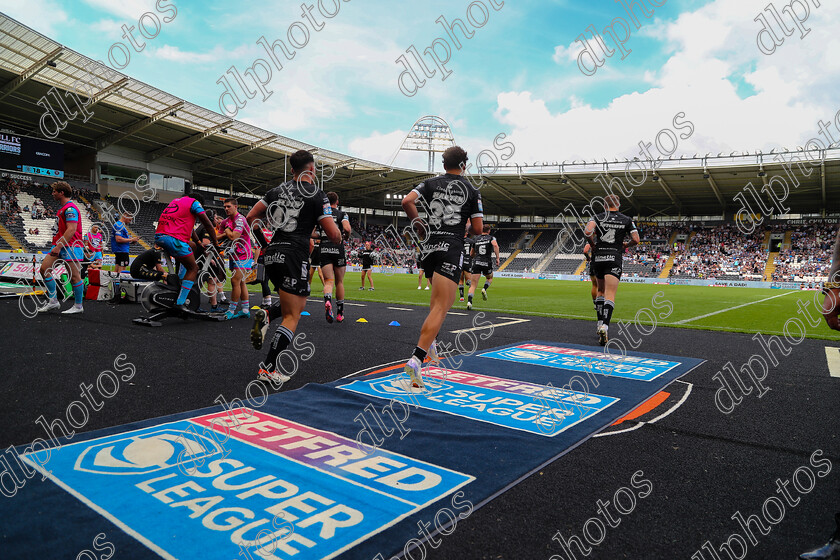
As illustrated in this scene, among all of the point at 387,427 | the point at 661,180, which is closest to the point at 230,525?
the point at 387,427

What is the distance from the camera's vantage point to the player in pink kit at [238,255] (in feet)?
26.3

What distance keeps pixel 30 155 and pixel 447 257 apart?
3363 centimetres

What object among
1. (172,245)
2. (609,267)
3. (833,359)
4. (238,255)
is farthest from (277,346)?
(833,359)

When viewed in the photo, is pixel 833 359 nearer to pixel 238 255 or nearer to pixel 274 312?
pixel 274 312

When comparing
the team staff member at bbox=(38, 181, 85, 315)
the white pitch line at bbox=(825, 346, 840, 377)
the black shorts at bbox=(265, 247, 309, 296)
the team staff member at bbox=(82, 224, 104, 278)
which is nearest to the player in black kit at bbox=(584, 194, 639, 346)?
the white pitch line at bbox=(825, 346, 840, 377)

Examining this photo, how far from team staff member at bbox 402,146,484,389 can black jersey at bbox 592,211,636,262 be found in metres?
3.49

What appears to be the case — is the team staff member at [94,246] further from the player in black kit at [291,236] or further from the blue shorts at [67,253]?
the player in black kit at [291,236]

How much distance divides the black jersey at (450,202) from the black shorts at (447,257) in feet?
0.24

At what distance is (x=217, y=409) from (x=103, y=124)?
120 feet

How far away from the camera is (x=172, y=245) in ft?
22.2

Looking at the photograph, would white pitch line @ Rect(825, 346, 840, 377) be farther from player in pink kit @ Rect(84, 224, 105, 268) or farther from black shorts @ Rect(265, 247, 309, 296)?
player in pink kit @ Rect(84, 224, 105, 268)

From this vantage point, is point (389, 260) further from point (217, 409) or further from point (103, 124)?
point (217, 409)

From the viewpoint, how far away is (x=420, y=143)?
5291 cm

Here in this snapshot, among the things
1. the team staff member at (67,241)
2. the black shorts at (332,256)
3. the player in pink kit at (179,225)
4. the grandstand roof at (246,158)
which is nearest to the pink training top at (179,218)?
the player in pink kit at (179,225)
